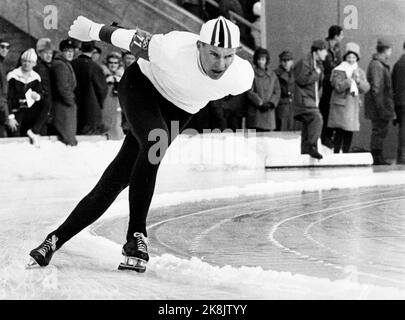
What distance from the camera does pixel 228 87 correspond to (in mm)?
5426

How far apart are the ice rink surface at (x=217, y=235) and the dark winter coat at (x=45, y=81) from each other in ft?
1.76

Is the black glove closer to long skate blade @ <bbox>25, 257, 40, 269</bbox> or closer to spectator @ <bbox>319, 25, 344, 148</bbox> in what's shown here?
spectator @ <bbox>319, 25, 344, 148</bbox>

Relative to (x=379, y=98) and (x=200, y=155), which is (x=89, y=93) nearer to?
(x=200, y=155)

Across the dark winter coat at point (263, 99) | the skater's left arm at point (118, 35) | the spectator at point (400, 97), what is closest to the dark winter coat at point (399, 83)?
the spectator at point (400, 97)

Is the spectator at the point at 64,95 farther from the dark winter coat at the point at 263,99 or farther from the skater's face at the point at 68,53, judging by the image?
the dark winter coat at the point at 263,99

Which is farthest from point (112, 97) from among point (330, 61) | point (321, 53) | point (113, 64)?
point (330, 61)

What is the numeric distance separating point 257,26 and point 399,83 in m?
2.81

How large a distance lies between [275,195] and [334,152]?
16.2 feet

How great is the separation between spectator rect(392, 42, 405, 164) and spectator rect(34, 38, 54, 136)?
5.07 metres

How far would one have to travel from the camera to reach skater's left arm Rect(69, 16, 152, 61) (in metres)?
5.34

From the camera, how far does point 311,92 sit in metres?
13.8
